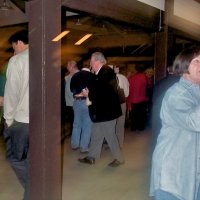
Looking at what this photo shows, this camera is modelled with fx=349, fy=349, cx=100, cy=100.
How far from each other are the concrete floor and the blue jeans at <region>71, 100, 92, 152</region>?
19 centimetres

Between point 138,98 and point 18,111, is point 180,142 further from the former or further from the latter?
point 138,98

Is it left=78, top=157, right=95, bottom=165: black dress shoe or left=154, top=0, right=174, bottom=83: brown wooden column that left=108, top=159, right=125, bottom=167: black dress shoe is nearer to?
left=78, top=157, right=95, bottom=165: black dress shoe

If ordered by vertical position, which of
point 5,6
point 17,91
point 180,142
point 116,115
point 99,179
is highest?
point 5,6

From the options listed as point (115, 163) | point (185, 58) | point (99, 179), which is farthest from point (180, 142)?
point (115, 163)

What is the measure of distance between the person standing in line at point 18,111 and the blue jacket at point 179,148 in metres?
1.78

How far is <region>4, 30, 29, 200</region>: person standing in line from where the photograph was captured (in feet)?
11.5

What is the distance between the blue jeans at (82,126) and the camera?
6.12 meters

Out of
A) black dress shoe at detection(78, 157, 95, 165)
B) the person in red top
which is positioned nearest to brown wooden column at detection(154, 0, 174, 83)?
black dress shoe at detection(78, 157, 95, 165)

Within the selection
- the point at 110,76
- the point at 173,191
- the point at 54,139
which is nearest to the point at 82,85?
the point at 110,76

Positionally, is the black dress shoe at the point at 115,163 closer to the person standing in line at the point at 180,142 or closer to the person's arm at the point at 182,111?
the person standing in line at the point at 180,142

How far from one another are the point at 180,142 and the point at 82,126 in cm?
421

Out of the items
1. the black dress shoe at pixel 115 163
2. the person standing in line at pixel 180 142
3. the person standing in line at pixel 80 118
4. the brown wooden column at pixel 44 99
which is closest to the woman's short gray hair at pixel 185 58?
the person standing in line at pixel 180 142

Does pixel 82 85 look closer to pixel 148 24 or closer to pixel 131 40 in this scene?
pixel 148 24

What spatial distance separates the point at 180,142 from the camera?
84.2 inches
